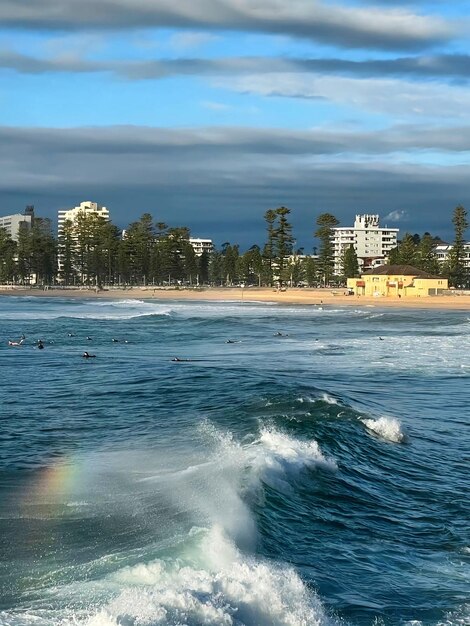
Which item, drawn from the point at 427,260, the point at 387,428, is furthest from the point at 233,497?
the point at 427,260

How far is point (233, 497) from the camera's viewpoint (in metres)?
14.4

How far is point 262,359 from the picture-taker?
36.8 m

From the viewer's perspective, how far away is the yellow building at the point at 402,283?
350ft

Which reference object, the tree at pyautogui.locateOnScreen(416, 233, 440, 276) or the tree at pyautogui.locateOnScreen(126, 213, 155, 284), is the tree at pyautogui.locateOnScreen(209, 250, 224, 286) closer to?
the tree at pyautogui.locateOnScreen(126, 213, 155, 284)

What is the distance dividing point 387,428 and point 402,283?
89068 mm

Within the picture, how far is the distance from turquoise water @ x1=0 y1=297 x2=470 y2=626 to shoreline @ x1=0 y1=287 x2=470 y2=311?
65.0 meters

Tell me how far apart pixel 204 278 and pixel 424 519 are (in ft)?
503

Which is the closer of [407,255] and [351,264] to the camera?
[407,255]

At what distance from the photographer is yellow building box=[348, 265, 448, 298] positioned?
10675 centimetres

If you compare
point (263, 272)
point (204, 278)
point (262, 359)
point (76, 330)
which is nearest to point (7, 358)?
point (262, 359)

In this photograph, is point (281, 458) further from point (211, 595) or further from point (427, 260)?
point (427, 260)

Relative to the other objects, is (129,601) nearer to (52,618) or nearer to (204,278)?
(52,618)

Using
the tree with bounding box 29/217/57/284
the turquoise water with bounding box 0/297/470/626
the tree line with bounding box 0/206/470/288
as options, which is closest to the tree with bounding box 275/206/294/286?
the tree line with bounding box 0/206/470/288

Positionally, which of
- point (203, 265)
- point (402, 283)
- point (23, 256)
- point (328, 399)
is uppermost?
point (23, 256)
